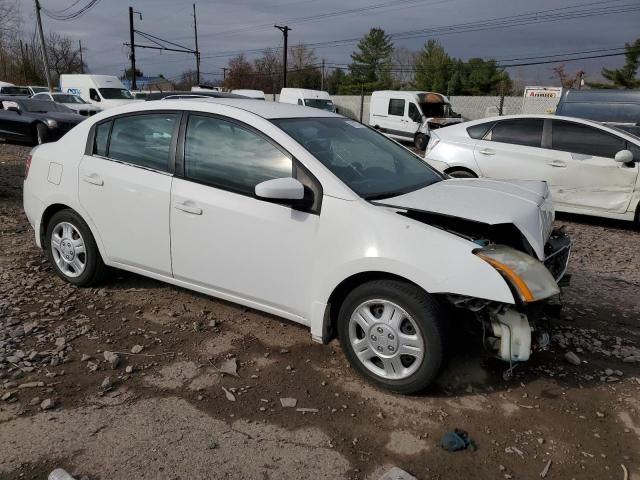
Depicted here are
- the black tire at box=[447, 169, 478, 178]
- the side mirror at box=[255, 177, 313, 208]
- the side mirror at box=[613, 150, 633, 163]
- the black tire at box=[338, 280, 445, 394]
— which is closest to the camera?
the black tire at box=[338, 280, 445, 394]

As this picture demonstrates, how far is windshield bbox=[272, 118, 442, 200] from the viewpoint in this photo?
133 inches

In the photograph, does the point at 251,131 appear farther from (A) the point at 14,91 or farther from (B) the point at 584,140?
(A) the point at 14,91

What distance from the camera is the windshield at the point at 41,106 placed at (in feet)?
49.2

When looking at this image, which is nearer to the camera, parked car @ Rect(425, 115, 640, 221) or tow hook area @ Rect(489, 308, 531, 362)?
tow hook area @ Rect(489, 308, 531, 362)

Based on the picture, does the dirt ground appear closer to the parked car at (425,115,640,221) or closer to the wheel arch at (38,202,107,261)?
the wheel arch at (38,202,107,261)

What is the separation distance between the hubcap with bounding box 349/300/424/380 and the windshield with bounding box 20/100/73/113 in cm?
1499

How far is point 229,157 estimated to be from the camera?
3.59 m

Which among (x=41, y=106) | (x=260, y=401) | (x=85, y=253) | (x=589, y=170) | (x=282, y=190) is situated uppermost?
(x=282, y=190)

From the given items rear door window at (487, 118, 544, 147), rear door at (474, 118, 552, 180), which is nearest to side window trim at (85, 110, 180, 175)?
rear door at (474, 118, 552, 180)

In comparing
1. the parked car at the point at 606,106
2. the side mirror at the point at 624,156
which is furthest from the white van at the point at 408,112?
the side mirror at the point at 624,156

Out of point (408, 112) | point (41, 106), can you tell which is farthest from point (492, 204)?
point (408, 112)

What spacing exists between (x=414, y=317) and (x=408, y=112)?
799 inches

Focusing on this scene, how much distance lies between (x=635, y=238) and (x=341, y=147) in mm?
5454

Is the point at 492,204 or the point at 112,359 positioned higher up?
the point at 492,204
